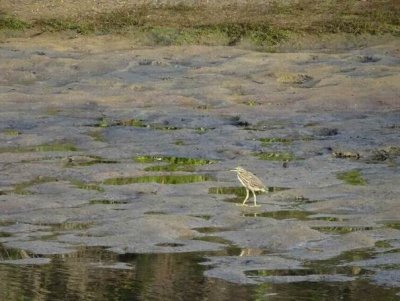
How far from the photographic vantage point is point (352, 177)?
46.2 ft

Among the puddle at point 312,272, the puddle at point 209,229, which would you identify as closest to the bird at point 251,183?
the puddle at point 209,229

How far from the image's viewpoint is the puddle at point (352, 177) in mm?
13711

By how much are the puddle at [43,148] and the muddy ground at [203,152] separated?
43mm

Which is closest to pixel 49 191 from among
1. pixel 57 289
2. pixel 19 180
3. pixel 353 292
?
pixel 19 180

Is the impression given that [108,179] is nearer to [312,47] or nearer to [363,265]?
[363,265]

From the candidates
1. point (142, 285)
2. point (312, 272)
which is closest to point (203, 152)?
point (312, 272)

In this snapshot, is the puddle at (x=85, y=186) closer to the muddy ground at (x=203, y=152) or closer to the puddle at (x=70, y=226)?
the muddy ground at (x=203, y=152)

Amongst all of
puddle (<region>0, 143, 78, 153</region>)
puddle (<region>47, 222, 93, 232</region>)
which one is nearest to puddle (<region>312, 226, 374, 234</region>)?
puddle (<region>47, 222, 93, 232</region>)

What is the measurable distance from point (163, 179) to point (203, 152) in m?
1.96

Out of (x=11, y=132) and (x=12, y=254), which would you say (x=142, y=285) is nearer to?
(x=12, y=254)

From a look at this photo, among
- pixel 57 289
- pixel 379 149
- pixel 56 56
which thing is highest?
pixel 56 56

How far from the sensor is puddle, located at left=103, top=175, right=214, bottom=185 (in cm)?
1370

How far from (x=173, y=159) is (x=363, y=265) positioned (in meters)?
5.74

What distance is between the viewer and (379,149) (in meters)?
16.0
